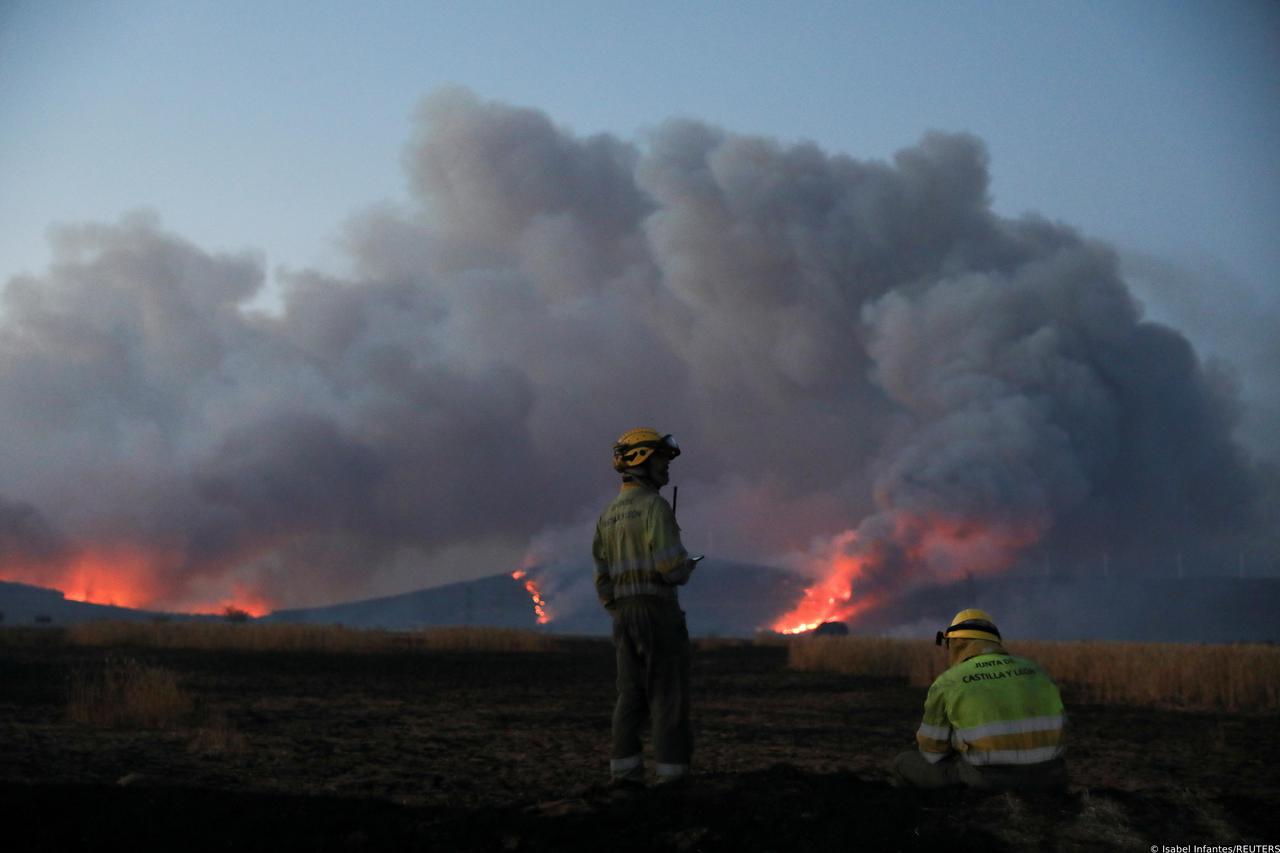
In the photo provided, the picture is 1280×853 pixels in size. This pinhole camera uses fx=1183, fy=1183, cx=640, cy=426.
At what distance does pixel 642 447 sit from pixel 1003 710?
275 cm

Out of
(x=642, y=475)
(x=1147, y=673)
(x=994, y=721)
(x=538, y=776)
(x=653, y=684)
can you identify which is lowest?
(x=538, y=776)

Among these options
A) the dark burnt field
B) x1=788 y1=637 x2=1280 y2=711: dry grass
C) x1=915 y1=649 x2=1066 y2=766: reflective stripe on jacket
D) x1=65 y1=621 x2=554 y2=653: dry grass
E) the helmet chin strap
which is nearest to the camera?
the dark burnt field

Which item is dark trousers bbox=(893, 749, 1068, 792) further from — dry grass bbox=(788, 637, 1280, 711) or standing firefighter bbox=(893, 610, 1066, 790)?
dry grass bbox=(788, 637, 1280, 711)

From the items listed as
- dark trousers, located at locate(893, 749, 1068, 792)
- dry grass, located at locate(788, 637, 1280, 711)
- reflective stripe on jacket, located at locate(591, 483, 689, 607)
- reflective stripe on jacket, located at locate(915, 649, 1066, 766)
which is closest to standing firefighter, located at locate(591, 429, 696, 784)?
reflective stripe on jacket, located at locate(591, 483, 689, 607)

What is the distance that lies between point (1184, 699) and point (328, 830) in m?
17.4

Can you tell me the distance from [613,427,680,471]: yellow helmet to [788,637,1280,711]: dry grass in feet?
48.0

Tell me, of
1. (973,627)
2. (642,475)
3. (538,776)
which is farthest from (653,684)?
(538,776)

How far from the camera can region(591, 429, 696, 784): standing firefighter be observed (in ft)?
24.1

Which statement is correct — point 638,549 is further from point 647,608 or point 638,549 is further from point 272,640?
point 272,640

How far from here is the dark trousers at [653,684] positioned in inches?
289

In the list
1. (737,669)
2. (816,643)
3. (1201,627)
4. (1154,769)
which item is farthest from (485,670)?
(1201,627)

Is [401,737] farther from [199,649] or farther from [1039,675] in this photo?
[199,649]

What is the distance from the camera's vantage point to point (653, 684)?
24.5 feet

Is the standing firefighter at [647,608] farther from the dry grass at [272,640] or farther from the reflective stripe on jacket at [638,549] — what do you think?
the dry grass at [272,640]
